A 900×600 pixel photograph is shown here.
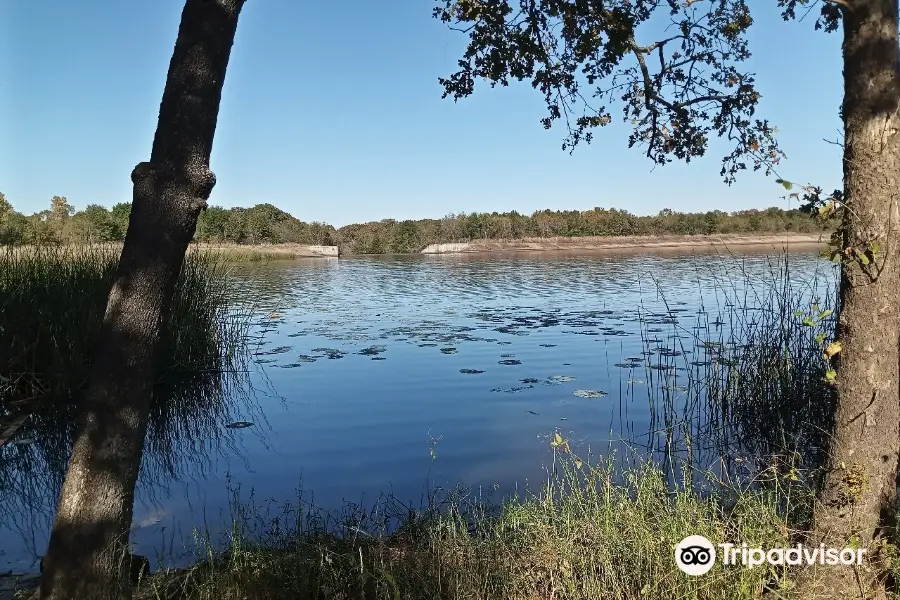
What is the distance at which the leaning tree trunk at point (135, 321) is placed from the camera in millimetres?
2277

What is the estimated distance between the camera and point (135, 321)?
2.35 metres

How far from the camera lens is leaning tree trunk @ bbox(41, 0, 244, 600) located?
228 centimetres

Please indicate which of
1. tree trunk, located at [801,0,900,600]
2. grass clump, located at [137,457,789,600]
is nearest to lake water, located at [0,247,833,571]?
grass clump, located at [137,457,789,600]

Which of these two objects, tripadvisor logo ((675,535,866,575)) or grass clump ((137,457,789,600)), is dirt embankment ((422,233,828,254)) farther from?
tripadvisor logo ((675,535,866,575))

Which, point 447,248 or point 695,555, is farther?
point 447,248

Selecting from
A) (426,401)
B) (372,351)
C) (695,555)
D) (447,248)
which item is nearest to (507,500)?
(695,555)

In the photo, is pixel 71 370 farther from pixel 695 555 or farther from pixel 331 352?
pixel 695 555

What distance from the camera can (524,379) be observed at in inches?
323

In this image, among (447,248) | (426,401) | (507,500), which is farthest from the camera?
(447,248)

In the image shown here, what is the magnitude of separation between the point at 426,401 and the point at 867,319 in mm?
5559

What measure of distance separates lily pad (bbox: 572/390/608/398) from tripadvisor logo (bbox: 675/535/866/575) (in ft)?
15.3

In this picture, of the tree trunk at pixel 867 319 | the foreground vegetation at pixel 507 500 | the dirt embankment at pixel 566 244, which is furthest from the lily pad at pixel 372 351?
the dirt embankment at pixel 566 244

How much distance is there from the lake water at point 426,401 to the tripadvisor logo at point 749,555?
220cm

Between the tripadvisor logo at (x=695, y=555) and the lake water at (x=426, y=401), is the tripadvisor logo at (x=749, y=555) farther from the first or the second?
the lake water at (x=426, y=401)
